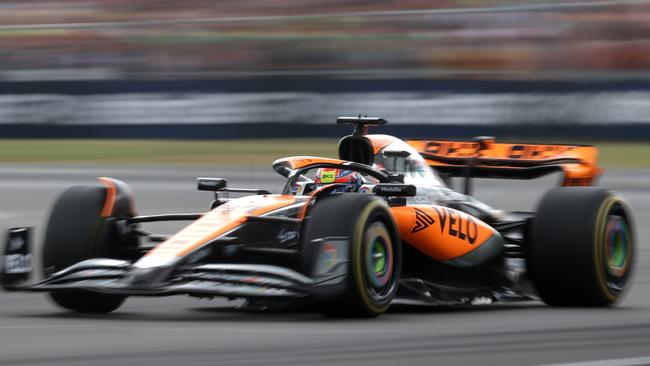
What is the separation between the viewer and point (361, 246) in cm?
736

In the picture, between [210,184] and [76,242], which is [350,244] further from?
[76,242]

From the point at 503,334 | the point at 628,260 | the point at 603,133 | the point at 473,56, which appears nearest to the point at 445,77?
the point at 473,56

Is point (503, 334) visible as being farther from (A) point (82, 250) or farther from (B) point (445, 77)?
(B) point (445, 77)

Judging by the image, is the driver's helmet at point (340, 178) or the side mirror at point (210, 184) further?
the driver's helmet at point (340, 178)

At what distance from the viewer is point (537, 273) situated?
8617 millimetres

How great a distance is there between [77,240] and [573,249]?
3.06 metres

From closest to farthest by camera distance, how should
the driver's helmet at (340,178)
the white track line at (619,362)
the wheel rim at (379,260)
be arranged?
the white track line at (619,362) → the wheel rim at (379,260) → the driver's helmet at (340,178)

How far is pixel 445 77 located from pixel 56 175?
770 cm

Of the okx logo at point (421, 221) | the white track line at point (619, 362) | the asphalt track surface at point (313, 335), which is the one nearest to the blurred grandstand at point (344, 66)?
the asphalt track surface at point (313, 335)

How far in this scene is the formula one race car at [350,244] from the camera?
728 cm

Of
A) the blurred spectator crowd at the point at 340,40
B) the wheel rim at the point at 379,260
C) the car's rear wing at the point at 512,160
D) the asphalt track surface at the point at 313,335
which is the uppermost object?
the blurred spectator crowd at the point at 340,40

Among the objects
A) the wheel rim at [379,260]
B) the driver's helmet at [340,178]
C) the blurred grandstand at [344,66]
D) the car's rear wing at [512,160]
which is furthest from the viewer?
the blurred grandstand at [344,66]

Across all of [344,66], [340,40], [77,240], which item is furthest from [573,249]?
[340,40]

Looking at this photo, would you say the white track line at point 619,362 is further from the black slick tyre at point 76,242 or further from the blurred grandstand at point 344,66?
the blurred grandstand at point 344,66
